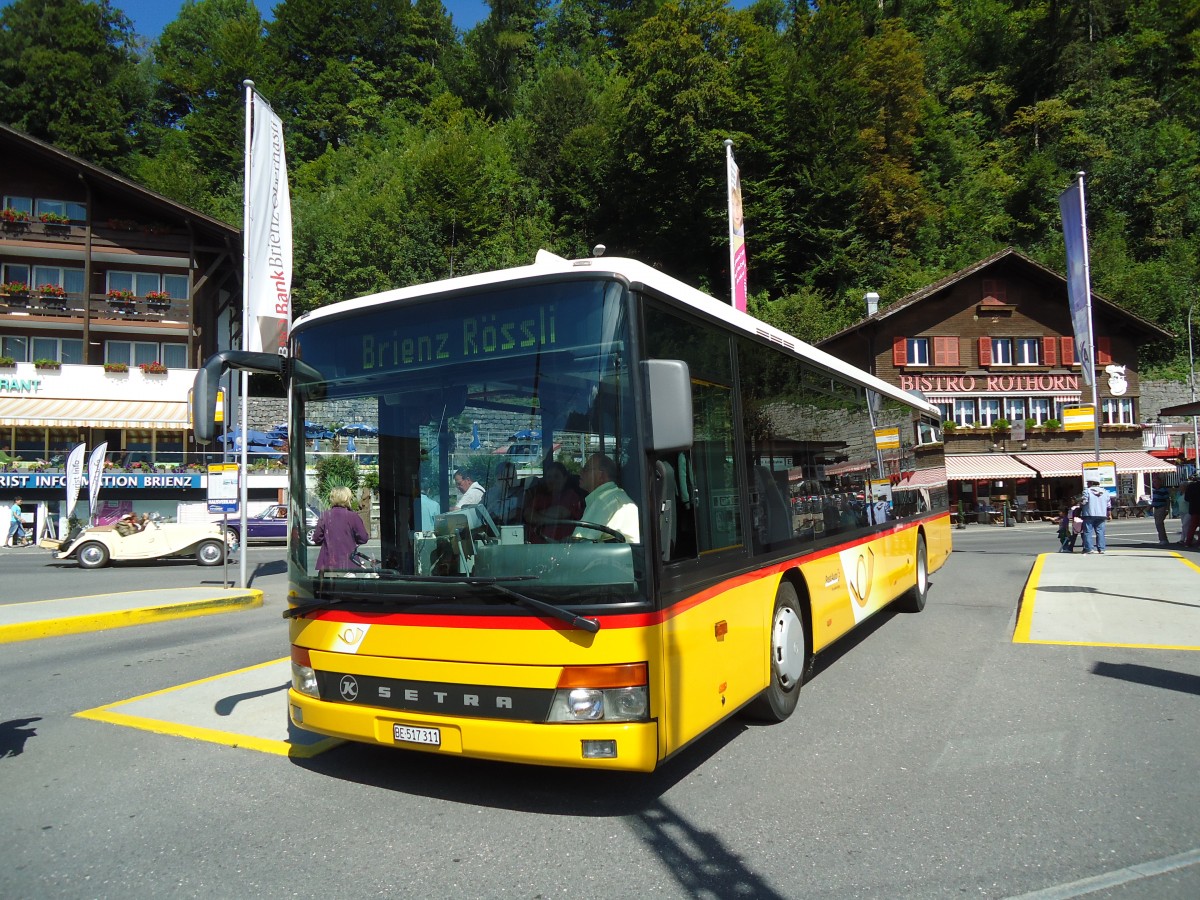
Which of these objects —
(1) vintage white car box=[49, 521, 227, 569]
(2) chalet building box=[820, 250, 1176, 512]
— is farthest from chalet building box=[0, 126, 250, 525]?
(2) chalet building box=[820, 250, 1176, 512]

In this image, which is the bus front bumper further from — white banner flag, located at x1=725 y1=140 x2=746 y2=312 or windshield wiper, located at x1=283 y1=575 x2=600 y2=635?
white banner flag, located at x1=725 y1=140 x2=746 y2=312

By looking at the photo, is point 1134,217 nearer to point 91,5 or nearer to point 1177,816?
point 1177,816

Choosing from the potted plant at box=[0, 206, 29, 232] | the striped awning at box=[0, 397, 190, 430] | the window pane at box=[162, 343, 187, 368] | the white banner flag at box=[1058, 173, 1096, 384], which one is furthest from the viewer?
the window pane at box=[162, 343, 187, 368]

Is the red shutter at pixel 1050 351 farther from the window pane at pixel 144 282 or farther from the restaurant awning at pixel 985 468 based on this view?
the window pane at pixel 144 282

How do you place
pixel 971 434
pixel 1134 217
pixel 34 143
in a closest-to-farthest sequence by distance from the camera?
pixel 34 143 < pixel 971 434 < pixel 1134 217

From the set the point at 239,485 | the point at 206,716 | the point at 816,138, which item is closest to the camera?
the point at 206,716

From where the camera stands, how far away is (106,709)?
679cm

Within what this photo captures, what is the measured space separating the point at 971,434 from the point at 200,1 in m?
70.6

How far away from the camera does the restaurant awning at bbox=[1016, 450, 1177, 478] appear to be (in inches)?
1623

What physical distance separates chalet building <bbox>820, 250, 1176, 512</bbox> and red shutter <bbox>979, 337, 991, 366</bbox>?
0.05 metres

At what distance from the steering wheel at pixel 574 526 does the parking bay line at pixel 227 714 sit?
2319 millimetres

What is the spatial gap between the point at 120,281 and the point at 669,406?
136 ft

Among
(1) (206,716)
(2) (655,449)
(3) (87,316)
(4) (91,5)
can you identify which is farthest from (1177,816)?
(4) (91,5)

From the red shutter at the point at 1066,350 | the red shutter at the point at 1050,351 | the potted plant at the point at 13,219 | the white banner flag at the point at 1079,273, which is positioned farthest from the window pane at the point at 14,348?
the red shutter at the point at 1066,350
